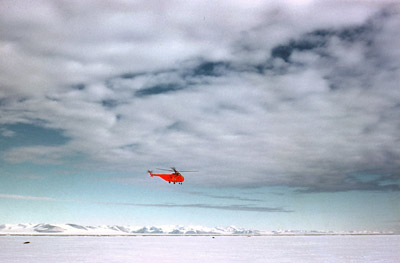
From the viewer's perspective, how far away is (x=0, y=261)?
57.4 metres

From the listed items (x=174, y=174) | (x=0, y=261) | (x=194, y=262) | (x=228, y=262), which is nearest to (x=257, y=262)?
(x=228, y=262)

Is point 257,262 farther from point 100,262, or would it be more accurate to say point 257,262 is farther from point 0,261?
point 0,261

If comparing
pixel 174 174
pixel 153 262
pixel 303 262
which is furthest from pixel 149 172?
pixel 303 262

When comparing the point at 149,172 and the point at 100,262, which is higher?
the point at 149,172

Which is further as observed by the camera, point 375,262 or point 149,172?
point 149,172

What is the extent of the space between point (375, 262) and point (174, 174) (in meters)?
65.6

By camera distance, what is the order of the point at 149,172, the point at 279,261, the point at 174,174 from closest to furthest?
the point at 279,261 → the point at 174,174 → the point at 149,172

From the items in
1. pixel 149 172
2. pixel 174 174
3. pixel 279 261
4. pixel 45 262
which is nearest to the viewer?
pixel 45 262

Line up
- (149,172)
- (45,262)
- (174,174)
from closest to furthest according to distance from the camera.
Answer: (45,262), (174,174), (149,172)

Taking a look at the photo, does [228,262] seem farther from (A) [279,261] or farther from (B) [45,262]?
(B) [45,262]

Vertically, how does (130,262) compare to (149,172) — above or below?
below

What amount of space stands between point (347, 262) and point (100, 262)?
132ft

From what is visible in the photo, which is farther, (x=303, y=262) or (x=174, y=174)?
(x=174, y=174)

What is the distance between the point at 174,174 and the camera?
110750 mm
